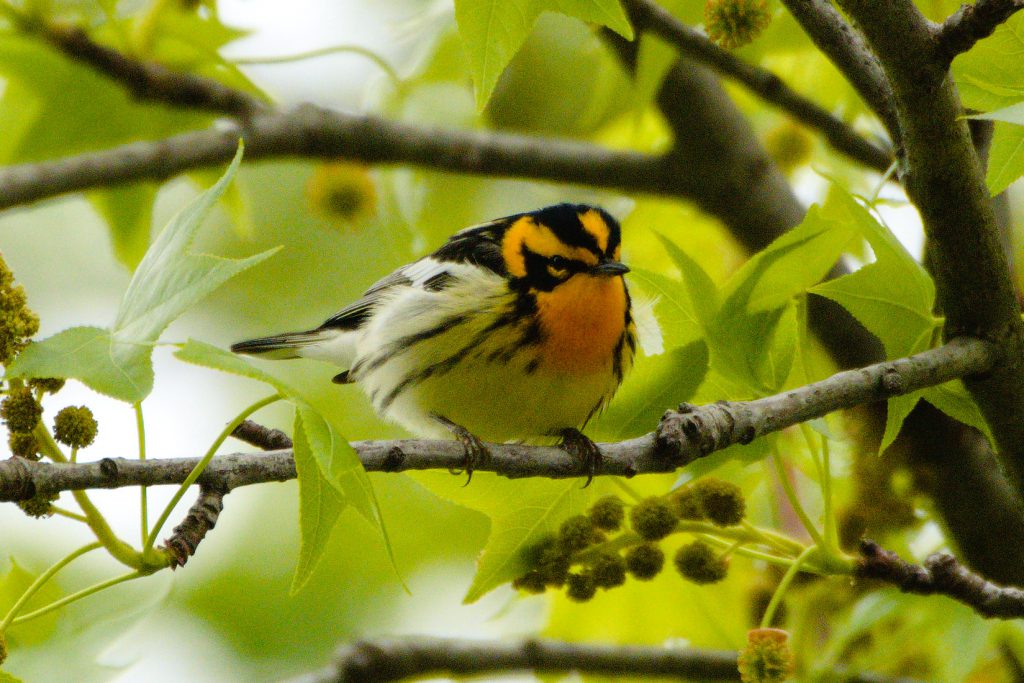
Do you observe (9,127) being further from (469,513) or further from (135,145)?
(469,513)

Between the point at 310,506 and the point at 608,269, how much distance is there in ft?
4.84

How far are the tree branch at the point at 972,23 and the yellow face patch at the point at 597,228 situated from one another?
140 cm

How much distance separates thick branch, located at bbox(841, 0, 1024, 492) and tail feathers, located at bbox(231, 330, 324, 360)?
2327mm

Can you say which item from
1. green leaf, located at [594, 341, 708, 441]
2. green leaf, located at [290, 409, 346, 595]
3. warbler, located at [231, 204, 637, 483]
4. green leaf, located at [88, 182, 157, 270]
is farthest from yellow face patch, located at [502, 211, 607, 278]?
green leaf, located at [290, 409, 346, 595]

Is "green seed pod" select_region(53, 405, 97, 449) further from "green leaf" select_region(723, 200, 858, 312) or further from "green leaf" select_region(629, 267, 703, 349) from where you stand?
"green leaf" select_region(723, 200, 858, 312)

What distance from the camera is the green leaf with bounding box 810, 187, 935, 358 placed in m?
1.79

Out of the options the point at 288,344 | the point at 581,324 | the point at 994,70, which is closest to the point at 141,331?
the point at 994,70

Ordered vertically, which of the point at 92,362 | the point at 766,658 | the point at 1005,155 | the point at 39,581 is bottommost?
the point at 766,658

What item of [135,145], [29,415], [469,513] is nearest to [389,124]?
[135,145]

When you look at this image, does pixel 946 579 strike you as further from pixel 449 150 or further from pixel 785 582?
pixel 449 150

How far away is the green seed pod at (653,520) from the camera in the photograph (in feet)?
6.49

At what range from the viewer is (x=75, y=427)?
1502 mm

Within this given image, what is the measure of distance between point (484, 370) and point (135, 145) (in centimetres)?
119

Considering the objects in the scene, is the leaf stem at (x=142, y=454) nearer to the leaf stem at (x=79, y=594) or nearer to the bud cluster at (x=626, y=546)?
the leaf stem at (x=79, y=594)
